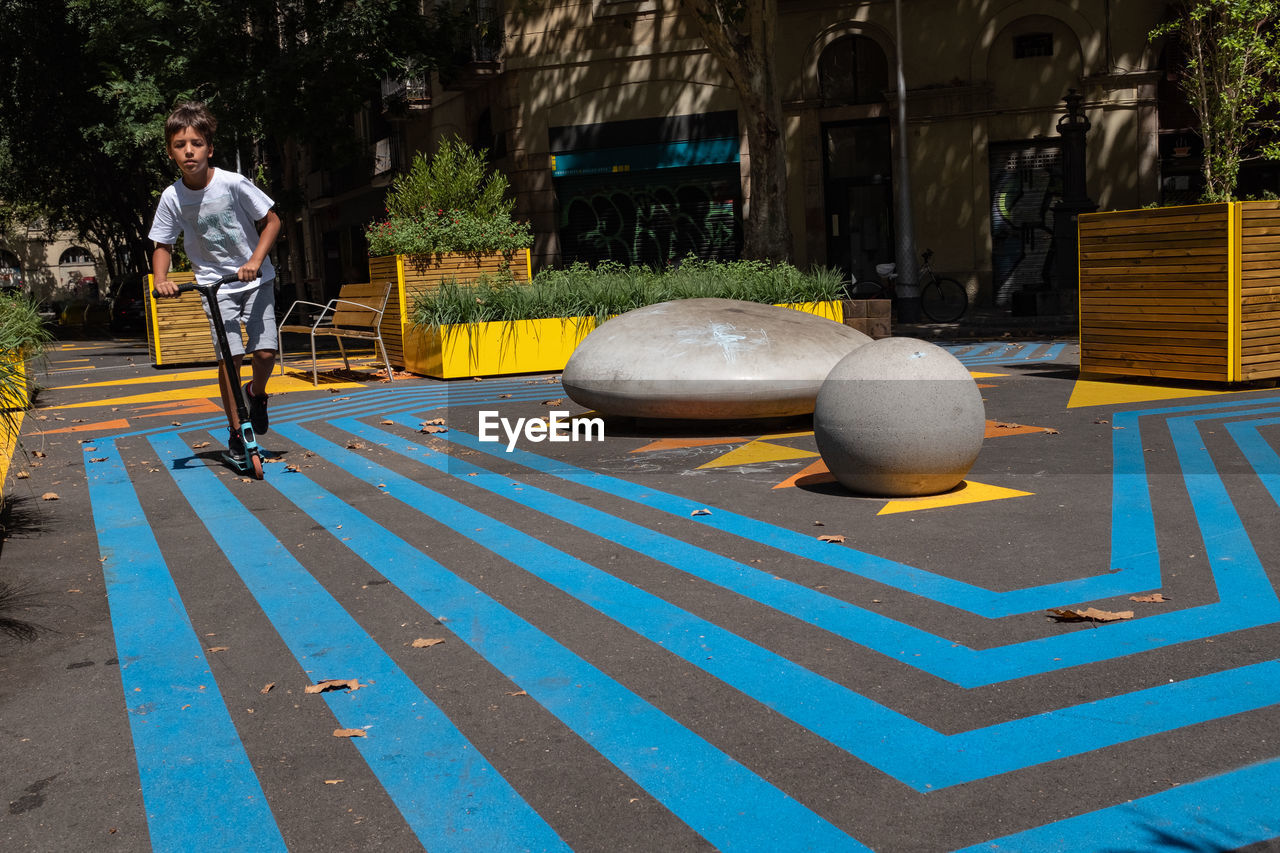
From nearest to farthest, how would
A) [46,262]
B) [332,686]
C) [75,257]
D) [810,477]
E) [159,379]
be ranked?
1. [332,686]
2. [810,477]
3. [159,379]
4. [46,262]
5. [75,257]

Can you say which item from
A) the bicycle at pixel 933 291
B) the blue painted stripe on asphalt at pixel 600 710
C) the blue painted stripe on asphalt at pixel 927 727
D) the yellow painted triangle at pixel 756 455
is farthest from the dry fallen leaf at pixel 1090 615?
the bicycle at pixel 933 291

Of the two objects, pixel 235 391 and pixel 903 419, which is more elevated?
pixel 235 391

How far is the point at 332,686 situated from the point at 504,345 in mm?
11041

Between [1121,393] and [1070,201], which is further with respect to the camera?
[1070,201]

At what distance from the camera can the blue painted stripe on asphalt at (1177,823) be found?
272 centimetres

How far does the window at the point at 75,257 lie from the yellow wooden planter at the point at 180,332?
2816 inches

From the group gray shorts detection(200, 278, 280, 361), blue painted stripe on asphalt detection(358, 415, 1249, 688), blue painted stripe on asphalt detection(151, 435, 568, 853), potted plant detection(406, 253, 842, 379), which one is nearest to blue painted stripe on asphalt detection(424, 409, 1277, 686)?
blue painted stripe on asphalt detection(358, 415, 1249, 688)

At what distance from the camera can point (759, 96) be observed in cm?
1892

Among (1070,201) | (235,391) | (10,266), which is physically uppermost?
(10,266)

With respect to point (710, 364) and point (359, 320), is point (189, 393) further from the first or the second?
point (710, 364)

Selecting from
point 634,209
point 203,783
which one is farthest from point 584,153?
point 203,783

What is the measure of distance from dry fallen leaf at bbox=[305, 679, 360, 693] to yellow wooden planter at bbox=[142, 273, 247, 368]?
15944 millimetres

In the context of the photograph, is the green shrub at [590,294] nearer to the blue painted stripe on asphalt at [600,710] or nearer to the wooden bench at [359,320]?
the wooden bench at [359,320]

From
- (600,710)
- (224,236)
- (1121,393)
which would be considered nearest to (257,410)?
(224,236)
